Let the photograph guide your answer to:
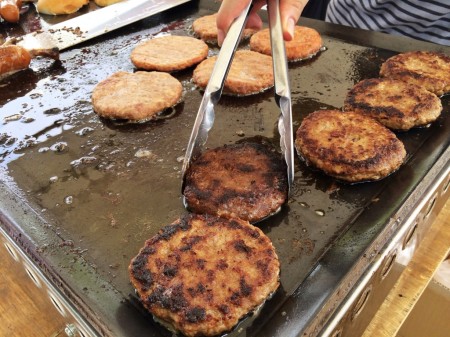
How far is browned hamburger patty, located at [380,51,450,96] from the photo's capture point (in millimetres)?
2000

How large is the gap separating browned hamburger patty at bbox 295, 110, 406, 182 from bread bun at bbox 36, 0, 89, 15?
2.27 meters

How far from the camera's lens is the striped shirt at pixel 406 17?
2419 mm

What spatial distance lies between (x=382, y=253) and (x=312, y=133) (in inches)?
22.4

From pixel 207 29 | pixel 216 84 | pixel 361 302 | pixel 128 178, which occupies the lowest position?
pixel 361 302

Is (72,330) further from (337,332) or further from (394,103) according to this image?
(394,103)

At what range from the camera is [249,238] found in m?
1.26

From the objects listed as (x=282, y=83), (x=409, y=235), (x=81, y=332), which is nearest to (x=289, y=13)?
(x=282, y=83)

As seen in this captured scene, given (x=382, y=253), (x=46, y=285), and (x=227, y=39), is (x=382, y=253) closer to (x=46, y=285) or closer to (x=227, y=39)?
(x=227, y=39)

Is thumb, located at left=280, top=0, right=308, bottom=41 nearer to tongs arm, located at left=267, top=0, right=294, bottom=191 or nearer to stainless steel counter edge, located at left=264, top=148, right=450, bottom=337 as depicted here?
tongs arm, located at left=267, top=0, right=294, bottom=191

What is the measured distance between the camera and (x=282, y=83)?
1386 millimetres

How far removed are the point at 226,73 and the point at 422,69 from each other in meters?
1.22

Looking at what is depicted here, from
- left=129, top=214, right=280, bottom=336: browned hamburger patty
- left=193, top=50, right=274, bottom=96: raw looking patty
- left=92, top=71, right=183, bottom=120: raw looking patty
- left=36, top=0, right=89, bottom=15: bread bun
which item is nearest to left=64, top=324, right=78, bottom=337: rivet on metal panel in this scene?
left=129, top=214, right=280, bottom=336: browned hamburger patty

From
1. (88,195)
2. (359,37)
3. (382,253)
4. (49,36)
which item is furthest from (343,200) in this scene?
(49,36)

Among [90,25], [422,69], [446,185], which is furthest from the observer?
[90,25]
